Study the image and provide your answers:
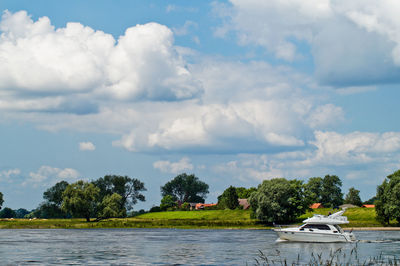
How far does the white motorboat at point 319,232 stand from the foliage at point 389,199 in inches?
1617

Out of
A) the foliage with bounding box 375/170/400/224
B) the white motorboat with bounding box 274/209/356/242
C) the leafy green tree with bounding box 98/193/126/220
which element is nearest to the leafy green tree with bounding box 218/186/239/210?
the leafy green tree with bounding box 98/193/126/220

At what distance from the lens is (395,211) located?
109 meters

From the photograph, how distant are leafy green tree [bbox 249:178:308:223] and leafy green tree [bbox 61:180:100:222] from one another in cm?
4567

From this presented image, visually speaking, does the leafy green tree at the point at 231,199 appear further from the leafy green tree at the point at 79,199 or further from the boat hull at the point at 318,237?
the boat hull at the point at 318,237

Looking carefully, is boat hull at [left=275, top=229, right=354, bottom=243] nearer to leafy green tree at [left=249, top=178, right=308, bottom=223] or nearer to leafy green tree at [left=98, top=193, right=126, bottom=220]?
leafy green tree at [left=249, top=178, right=308, bottom=223]

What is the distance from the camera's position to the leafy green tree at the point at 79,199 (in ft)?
446

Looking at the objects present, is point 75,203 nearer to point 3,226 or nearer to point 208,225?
point 3,226

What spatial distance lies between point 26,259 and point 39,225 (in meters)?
84.7

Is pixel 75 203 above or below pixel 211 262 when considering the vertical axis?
above

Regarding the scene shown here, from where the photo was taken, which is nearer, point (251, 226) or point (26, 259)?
point (26, 259)

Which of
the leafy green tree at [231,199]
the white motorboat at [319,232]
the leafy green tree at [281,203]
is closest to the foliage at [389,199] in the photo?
the leafy green tree at [281,203]

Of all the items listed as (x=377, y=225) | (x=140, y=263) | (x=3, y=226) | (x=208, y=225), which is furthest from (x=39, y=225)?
(x=140, y=263)

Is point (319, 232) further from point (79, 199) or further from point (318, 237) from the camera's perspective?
point (79, 199)

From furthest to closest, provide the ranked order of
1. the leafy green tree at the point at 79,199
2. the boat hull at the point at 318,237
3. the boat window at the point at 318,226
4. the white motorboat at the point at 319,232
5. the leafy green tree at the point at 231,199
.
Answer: the leafy green tree at the point at 231,199 → the leafy green tree at the point at 79,199 → the boat window at the point at 318,226 → the white motorboat at the point at 319,232 → the boat hull at the point at 318,237
